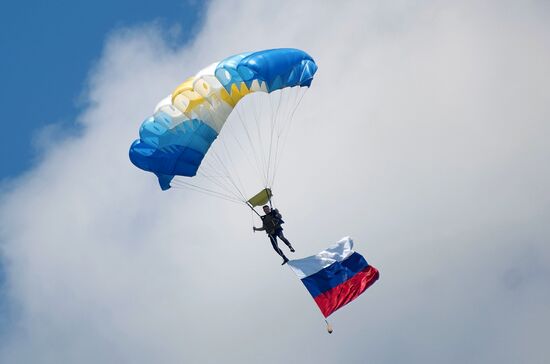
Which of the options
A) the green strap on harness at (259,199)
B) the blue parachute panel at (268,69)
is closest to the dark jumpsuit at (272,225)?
the green strap on harness at (259,199)

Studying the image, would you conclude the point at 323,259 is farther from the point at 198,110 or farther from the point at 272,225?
the point at 198,110

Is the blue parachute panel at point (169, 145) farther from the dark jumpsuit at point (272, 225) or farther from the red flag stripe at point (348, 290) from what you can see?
the red flag stripe at point (348, 290)

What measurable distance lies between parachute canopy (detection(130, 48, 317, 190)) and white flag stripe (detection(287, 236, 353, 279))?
429 cm

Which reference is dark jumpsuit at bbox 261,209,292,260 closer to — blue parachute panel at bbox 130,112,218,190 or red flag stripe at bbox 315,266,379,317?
blue parachute panel at bbox 130,112,218,190

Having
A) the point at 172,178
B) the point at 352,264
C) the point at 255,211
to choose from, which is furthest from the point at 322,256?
the point at 172,178

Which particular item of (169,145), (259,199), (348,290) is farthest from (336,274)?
(169,145)

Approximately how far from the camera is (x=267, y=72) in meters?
27.6

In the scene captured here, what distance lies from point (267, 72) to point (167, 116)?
3.04 m

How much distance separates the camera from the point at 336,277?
1164 inches

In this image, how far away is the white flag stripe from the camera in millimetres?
29013

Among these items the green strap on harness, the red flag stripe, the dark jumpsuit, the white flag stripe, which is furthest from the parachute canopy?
the red flag stripe

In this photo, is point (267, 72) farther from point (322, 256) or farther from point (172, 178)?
point (322, 256)

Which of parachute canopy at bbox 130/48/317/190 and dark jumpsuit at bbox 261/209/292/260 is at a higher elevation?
parachute canopy at bbox 130/48/317/190

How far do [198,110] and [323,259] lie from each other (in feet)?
19.7
